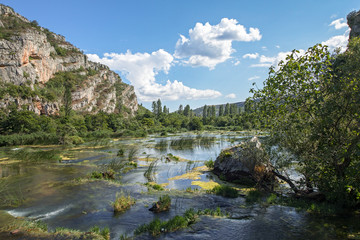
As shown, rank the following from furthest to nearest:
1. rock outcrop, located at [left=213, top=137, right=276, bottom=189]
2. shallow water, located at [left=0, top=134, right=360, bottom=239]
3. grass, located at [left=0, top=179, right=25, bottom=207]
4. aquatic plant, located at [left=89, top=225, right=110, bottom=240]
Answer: rock outcrop, located at [left=213, top=137, right=276, bottom=189]
grass, located at [left=0, top=179, right=25, bottom=207]
shallow water, located at [left=0, top=134, right=360, bottom=239]
aquatic plant, located at [left=89, top=225, right=110, bottom=240]

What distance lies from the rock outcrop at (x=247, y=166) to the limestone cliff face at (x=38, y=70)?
8334 cm

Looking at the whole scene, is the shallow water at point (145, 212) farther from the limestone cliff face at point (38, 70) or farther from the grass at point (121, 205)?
the limestone cliff face at point (38, 70)

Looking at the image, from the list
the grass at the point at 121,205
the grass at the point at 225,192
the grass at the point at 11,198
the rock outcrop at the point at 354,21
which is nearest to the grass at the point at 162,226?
the grass at the point at 121,205

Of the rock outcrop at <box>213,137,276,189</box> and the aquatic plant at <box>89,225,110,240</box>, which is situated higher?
the rock outcrop at <box>213,137,276,189</box>

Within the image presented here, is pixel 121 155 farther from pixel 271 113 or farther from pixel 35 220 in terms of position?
pixel 271 113

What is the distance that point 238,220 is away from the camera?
364 inches

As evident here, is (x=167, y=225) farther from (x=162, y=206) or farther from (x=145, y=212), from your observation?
(x=145, y=212)

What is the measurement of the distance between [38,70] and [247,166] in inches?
5079

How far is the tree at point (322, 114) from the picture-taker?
807cm

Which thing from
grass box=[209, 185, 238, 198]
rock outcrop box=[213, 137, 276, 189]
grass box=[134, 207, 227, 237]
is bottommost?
grass box=[209, 185, 238, 198]

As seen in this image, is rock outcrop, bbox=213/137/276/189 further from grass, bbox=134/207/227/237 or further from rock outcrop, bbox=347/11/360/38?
rock outcrop, bbox=347/11/360/38

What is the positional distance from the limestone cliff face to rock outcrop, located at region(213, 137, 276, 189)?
83340mm

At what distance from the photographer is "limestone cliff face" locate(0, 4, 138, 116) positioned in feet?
289

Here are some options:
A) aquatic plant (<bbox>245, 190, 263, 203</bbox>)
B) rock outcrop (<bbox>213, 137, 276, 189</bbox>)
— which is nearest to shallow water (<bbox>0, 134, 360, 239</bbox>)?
aquatic plant (<bbox>245, 190, 263, 203</bbox>)
